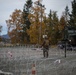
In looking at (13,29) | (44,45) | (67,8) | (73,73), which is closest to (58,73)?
(73,73)

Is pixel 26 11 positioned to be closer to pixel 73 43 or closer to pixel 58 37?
pixel 58 37

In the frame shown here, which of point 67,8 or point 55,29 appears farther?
point 67,8

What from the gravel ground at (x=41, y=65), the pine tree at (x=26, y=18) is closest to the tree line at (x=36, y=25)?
the pine tree at (x=26, y=18)

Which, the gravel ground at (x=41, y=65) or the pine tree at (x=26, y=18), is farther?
the pine tree at (x=26, y=18)

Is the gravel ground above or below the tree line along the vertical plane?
below

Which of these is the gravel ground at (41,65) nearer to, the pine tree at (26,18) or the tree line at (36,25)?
the tree line at (36,25)

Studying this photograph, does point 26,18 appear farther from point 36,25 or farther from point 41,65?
point 41,65

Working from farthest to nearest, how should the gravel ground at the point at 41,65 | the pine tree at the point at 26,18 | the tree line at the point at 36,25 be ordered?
the pine tree at the point at 26,18, the tree line at the point at 36,25, the gravel ground at the point at 41,65

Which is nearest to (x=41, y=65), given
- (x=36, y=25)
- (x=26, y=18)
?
(x=36, y=25)

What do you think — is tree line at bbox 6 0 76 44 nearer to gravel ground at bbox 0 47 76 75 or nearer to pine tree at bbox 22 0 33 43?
pine tree at bbox 22 0 33 43

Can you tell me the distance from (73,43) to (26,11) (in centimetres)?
5166

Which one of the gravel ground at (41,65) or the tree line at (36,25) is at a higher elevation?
the tree line at (36,25)

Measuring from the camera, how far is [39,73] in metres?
13.8

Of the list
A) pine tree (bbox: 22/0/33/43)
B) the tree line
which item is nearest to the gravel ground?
the tree line
